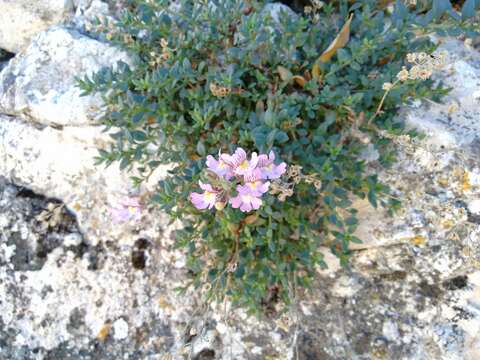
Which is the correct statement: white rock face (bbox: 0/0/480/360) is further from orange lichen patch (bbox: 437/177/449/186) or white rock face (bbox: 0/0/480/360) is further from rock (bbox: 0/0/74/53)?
rock (bbox: 0/0/74/53)

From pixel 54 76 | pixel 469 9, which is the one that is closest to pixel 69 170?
pixel 54 76

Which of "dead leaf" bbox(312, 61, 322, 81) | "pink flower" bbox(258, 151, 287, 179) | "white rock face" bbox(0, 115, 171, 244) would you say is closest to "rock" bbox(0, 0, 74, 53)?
"white rock face" bbox(0, 115, 171, 244)

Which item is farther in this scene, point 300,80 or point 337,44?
point 300,80

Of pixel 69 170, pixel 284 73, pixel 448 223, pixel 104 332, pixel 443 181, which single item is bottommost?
pixel 104 332

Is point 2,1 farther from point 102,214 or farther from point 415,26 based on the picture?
point 415,26

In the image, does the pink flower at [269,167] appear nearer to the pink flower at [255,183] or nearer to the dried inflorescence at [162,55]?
the pink flower at [255,183]

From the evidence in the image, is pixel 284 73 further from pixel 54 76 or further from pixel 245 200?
pixel 54 76
